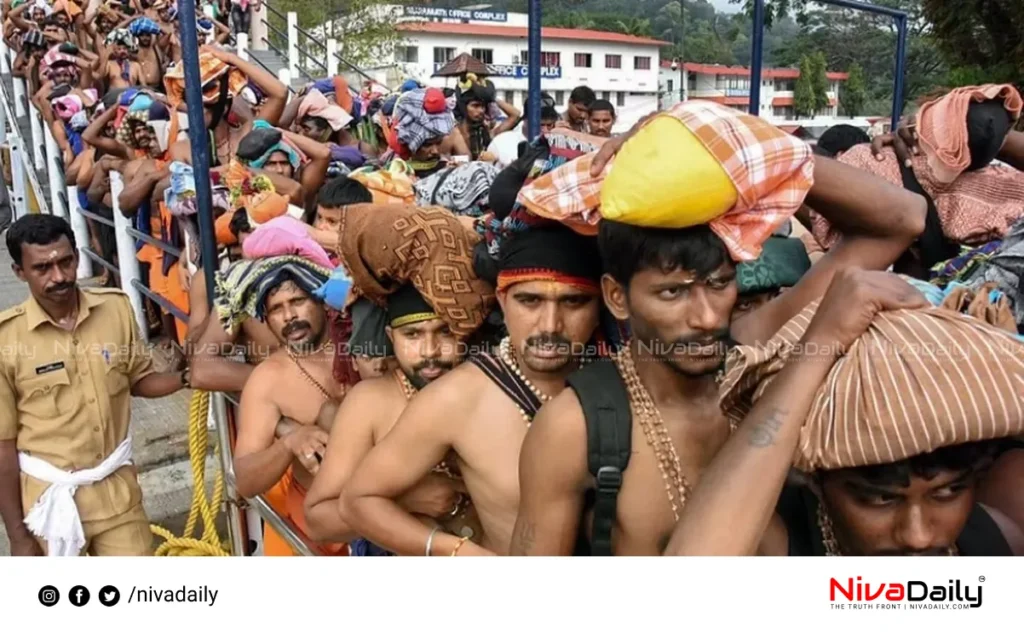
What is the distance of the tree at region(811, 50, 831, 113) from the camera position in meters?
40.0

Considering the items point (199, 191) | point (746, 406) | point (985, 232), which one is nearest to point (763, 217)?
point (746, 406)

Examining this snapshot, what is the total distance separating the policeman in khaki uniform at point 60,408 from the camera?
310 cm

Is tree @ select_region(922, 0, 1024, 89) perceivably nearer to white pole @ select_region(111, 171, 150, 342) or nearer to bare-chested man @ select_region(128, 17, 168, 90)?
bare-chested man @ select_region(128, 17, 168, 90)

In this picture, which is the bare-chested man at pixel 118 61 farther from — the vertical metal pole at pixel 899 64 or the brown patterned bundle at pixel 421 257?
the brown patterned bundle at pixel 421 257

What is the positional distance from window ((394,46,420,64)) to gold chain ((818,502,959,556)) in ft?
92.3

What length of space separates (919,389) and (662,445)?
49cm

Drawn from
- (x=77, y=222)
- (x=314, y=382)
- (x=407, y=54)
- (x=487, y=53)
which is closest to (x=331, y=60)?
(x=77, y=222)

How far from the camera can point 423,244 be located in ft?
6.11

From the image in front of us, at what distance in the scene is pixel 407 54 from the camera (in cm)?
3322

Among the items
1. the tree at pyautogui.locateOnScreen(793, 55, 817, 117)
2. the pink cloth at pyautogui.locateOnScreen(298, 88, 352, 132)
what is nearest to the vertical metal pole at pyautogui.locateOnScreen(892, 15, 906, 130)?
the pink cloth at pyautogui.locateOnScreen(298, 88, 352, 132)

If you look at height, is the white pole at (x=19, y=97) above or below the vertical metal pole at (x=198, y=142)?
above

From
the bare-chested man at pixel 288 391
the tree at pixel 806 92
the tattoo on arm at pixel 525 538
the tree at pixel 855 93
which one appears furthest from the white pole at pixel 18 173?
the tree at pixel 806 92
